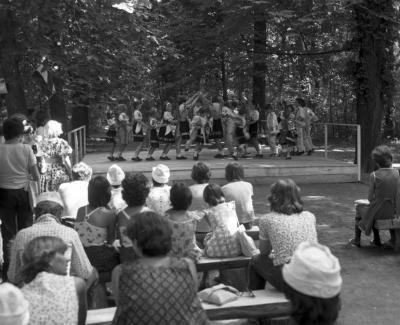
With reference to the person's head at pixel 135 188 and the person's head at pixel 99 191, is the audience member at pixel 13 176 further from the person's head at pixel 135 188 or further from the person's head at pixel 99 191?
the person's head at pixel 135 188

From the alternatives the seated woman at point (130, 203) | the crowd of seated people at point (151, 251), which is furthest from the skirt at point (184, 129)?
the seated woman at point (130, 203)

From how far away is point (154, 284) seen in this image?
3406 mm

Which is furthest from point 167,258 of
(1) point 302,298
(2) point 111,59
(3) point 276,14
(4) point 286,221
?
(3) point 276,14

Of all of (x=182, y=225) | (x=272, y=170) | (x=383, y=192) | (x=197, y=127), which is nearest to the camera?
(x=182, y=225)

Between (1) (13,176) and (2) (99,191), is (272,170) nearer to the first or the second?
(1) (13,176)

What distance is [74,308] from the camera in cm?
347

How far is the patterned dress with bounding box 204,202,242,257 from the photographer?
5680mm

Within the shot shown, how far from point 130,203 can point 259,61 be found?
14929 mm

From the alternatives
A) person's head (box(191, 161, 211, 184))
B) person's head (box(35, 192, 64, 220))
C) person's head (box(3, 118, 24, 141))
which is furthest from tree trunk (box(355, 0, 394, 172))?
person's head (box(35, 192, 64, 220))

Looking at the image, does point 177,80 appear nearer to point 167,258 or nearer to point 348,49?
point 348,49

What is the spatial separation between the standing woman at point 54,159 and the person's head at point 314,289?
684 cm

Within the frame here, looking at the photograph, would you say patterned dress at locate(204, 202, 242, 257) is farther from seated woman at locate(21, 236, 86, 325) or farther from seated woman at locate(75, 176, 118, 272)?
seated woman at locate(21, 236, 86, 325)

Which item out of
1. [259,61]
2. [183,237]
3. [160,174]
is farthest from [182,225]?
[259,61]

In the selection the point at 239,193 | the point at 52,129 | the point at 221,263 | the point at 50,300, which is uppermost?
the point at 52,129
